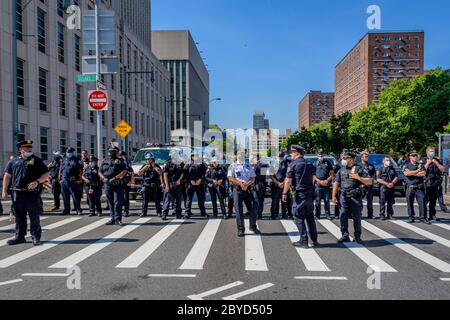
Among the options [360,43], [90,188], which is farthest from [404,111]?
[360,43]

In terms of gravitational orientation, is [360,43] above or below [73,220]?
above

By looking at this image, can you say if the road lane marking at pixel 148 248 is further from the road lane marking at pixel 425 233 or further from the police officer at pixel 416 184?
the police officer at pixel 416 184

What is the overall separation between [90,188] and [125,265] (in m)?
5.86

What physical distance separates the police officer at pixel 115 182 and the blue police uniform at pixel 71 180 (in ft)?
6.59

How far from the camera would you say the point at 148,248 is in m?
7.17

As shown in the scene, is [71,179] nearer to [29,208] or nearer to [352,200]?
[29,208]

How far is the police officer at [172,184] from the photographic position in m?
10.7

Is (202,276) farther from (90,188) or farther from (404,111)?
(404,111)

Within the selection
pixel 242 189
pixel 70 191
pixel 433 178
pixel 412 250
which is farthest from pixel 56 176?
pixel 433 178

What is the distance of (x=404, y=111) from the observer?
53438mm

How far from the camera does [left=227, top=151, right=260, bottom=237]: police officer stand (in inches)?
329

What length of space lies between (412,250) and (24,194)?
7.90 m

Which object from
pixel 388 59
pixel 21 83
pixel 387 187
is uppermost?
pixel 388 59
